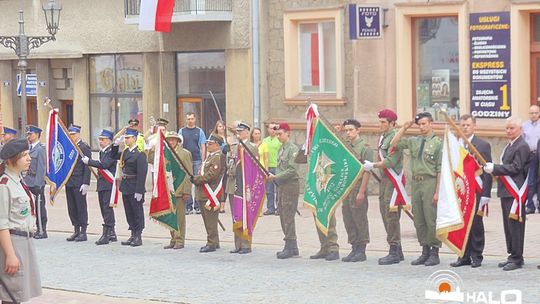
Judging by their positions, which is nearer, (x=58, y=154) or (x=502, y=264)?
(x=502, y=264)

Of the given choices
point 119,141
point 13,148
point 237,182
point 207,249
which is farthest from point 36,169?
point 13,148

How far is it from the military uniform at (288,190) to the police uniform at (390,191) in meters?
1.54

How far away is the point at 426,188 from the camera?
14828mm

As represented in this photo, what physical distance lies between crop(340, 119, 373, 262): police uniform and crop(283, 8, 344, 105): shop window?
9.93 meters

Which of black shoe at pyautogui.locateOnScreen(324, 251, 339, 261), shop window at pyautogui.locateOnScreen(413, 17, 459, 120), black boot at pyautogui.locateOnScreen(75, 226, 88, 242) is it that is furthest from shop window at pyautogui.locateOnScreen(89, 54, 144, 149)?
black shoe at pyautogui.locateOnScreen(324, 251, 339, 261)

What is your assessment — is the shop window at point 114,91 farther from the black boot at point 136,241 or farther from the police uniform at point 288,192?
the police uniform at point 288,192

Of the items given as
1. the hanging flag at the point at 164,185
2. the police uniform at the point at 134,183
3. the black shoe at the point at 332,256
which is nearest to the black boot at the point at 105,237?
the police uniform at the point at 134,183

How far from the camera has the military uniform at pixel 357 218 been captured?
15721mm

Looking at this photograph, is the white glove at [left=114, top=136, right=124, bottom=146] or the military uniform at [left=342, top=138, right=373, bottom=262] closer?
the military uniform at [left=342, top=138, right=373, bottom=262]

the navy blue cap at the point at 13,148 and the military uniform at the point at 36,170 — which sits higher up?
the navy blue cap at the point at 13,148

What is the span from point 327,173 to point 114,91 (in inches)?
625

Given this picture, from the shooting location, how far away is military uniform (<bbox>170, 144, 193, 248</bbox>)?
17.9 m

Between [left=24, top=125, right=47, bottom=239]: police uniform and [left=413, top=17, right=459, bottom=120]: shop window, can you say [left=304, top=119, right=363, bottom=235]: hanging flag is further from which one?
[left=413, top=17, right=459, bottom=120]: shop window

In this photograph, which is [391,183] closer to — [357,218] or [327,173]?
[357,218]
